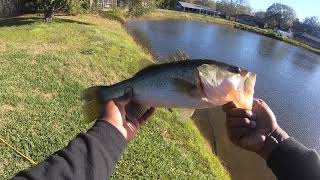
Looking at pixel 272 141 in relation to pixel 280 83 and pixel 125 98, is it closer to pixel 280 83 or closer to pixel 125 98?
pixel 125 98

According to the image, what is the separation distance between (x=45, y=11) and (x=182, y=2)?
208ft

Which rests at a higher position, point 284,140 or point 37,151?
point 284,140

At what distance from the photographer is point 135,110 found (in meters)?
2.66

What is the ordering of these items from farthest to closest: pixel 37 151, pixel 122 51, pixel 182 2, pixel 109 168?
pixel 182 2 < pixel 122 51 < pixel 37 151 < pixel 109 168

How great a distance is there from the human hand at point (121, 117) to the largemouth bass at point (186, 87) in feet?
0.18

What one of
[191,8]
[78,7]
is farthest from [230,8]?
[78,7]

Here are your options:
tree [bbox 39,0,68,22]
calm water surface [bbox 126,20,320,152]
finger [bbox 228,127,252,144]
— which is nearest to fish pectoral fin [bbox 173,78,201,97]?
finger [bbox 228,127,252,144]

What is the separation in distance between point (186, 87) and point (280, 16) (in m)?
101

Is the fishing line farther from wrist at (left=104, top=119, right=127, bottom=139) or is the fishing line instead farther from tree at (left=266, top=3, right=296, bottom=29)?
tree at (left=266, top=3, right=296, bottom=29)

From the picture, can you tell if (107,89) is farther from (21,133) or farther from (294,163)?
(21,133)

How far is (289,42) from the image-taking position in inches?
2338

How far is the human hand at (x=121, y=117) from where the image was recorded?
93.1 inches

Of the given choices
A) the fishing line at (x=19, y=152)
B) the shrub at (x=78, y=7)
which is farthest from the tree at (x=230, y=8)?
the fishing line at (x=19, y=152)

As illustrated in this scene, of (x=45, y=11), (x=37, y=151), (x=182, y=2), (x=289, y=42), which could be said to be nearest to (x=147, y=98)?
(x=37, y=151)
